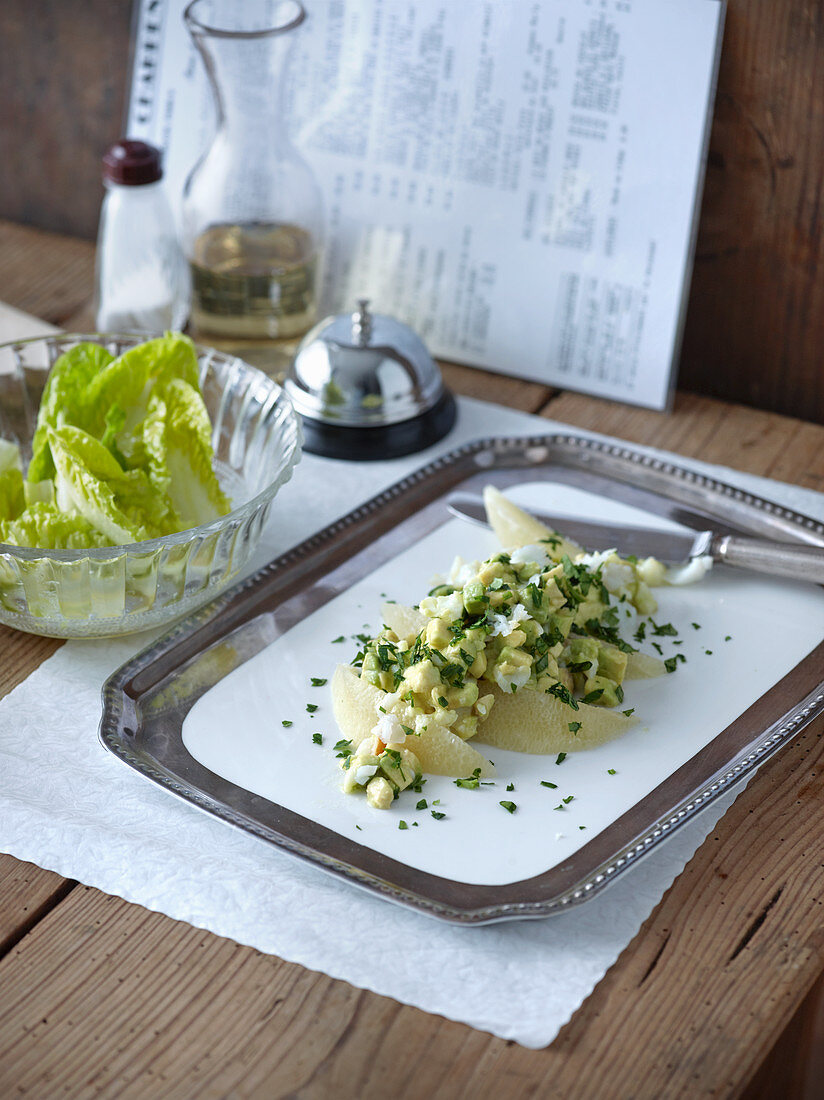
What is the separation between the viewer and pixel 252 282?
4.85 feet

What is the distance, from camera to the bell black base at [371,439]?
54.5 inches

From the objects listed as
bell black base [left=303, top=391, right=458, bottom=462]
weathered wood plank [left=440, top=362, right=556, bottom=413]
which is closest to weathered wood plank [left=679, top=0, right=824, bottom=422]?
weathered wood plank [left=440, top=362, right=556, bottom=413]

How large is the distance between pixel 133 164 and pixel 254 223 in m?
0.16

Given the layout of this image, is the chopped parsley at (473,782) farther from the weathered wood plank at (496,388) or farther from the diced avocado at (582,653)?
the weathered wood plank at (496,388)

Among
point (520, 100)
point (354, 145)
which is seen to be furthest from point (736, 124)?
point (354, 145)

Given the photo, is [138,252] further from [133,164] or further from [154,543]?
[154,543]

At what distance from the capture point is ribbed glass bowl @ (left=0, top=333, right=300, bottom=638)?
105 centimetres

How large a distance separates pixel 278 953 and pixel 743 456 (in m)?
0.83

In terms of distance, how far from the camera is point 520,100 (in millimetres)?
1455

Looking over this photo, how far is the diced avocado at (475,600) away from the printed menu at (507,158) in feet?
1.90

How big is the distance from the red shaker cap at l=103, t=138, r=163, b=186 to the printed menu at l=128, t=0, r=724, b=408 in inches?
7.3

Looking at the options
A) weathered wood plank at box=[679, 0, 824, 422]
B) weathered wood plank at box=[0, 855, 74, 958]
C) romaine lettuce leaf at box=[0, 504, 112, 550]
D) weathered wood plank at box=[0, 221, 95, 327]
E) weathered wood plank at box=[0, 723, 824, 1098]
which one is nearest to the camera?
weathered wood plank at box=[0, 723, 824, 1098]

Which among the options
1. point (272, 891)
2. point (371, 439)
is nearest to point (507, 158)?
point (371, 439)

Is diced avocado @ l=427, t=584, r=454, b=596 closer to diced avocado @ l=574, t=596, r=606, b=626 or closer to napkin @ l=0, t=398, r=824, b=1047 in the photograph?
diced avocado @ l=574, t=596, r=606, b=626
